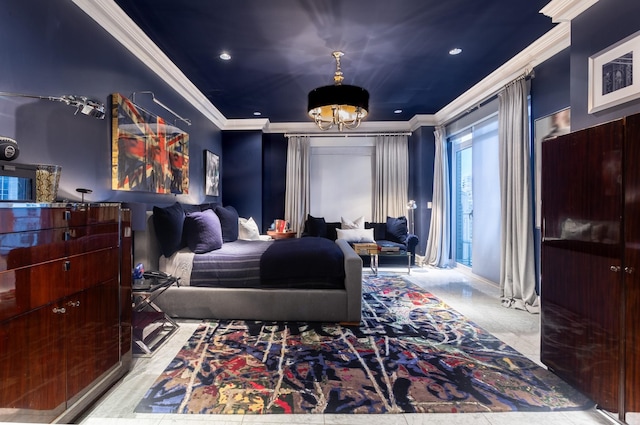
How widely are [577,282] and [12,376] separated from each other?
282 cm

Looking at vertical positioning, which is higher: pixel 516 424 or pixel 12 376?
pixel 12 376

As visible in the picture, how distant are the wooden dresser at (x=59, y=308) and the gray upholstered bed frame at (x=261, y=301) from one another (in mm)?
997

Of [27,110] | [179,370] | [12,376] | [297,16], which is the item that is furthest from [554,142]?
[27,110]

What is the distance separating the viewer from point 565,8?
7.78 feet

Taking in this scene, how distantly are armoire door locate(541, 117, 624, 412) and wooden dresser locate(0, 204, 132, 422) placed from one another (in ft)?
8.96

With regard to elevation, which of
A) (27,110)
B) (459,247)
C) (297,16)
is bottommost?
(459,247)

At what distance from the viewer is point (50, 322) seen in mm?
1391

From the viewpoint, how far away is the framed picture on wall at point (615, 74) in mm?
1938

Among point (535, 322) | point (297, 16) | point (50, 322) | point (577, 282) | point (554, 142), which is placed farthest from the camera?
point (535, 322)

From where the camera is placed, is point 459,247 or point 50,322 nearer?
point 50,322

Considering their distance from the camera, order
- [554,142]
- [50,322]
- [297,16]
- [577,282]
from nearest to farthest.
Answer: [50,322], [577,282], [554,142], [297,16]

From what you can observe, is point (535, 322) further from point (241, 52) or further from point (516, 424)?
point (241, 52)

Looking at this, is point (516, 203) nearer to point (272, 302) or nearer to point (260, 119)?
point (272, 302)

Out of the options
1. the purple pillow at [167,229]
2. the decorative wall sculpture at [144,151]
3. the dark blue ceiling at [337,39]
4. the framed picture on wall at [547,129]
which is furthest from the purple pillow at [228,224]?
the framed picture on wall at [547,129]
